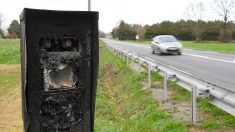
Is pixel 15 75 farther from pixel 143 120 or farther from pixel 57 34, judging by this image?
pixel 57 34

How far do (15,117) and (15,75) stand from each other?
41.9ft

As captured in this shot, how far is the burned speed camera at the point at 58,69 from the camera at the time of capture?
13.8 feet

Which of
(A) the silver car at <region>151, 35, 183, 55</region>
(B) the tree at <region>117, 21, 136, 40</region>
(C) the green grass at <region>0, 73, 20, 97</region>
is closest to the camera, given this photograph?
(C) the green grass at <region>0, 73, 20, 97</region>

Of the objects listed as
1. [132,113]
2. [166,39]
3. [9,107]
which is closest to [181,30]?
[166,39]

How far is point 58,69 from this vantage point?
4.37 meters

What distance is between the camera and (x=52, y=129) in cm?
443

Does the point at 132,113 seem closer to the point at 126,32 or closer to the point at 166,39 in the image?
the point at 166,39

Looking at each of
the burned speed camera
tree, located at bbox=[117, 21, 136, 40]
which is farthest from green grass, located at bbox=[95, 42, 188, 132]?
tree, located at bbox=[117, 21, 136, 40]

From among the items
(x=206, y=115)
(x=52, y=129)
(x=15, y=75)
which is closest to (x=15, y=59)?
(x=15, y=75)

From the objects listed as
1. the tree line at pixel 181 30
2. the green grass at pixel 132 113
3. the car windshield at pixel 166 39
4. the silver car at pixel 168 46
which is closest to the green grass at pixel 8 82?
the green grass at pixel 132 113

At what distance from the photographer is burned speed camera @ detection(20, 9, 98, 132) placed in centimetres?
420

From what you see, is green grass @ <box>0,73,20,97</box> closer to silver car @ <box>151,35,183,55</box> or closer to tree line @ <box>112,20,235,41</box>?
silver car @ <box>151,35,183,55</box>

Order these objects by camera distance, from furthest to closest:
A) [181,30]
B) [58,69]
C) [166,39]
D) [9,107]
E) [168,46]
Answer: [181,30] → [166,39] → [168,46] → [9,107] → [58,69]

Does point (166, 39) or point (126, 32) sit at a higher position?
point (126, 32)
